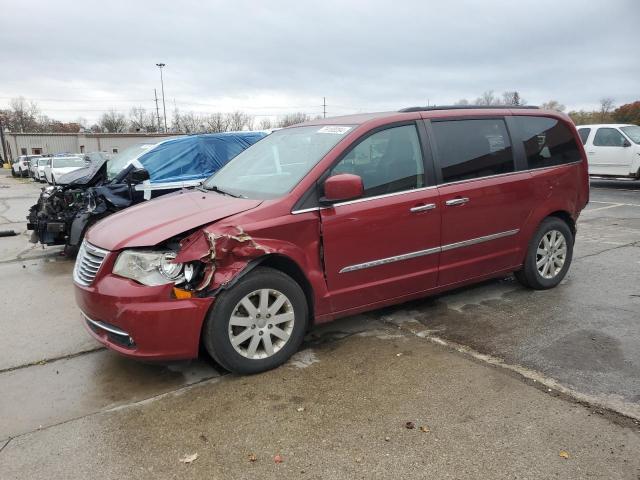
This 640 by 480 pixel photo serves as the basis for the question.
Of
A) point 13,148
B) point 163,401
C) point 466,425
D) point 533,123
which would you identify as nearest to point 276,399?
point 163,401

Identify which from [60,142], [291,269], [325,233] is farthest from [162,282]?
[60,142]

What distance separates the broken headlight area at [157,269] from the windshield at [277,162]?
31.2 inches

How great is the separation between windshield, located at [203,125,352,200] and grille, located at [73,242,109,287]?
111 centimetres

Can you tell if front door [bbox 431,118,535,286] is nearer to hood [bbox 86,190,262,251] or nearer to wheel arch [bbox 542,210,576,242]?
wheel arch [bbox 542,210,576,242]

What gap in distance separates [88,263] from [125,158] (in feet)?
18.9

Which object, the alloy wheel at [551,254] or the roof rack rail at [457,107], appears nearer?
the roof rack rail at [457,107]

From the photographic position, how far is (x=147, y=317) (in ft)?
10.6

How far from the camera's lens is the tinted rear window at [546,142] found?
4973 millimetres

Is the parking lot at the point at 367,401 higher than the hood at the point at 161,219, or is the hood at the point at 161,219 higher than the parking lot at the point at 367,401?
the hood at the point at 161,219

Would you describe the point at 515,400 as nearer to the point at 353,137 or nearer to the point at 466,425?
the point at 466,425

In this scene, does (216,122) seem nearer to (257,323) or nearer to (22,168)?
(22,168)

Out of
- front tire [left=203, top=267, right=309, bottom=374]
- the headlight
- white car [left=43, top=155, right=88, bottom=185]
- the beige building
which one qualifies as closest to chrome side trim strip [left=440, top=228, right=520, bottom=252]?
front tire [left=203, top=267, right=309, bottom=374]

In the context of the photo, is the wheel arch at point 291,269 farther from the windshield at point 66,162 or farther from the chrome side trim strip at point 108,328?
the windshield at point 66,162

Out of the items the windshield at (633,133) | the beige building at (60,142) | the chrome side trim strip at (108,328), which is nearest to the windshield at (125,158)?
the chrome side trim strip at (108,328)
